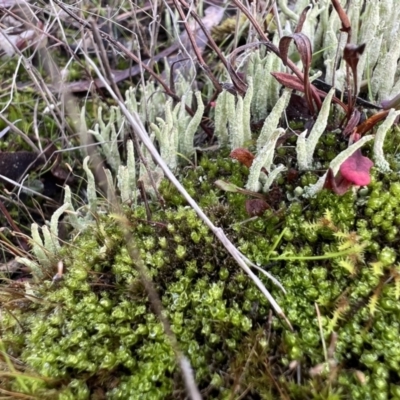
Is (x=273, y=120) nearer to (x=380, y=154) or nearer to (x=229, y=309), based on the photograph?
(x=380, y=154)

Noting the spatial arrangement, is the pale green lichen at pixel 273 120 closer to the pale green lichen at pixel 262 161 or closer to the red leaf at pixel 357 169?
the pale green lichen at pixel 262 161

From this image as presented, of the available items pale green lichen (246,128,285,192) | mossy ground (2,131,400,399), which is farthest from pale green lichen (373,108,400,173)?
pale green lichen (246,128,285,192)

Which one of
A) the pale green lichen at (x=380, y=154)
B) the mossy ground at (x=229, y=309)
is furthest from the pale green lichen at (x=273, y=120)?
the pale green lichen at (x=380, y=154)

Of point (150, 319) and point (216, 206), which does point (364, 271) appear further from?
point (150, 319)

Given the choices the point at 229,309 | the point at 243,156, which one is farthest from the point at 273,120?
the point at 229,309

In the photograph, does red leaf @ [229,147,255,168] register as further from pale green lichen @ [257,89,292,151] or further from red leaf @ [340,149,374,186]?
red leaf @ [340,149,374,186]

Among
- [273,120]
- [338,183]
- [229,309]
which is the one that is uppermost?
[273,120]
